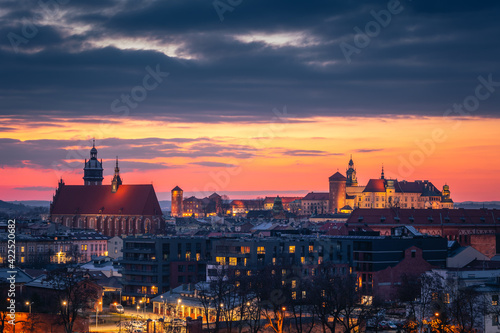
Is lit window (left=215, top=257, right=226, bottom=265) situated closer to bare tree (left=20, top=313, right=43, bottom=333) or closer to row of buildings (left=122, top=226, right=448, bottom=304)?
row of buildings (left=122, top=226, right=448, bottom=304)

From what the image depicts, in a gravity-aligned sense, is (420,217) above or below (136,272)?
above

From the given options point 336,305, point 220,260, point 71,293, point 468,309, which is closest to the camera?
point 468,309

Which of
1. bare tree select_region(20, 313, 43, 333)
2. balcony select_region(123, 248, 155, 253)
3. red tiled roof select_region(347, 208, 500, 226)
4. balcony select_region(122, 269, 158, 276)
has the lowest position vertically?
bare tree select_region(20, 313, 43, 333)

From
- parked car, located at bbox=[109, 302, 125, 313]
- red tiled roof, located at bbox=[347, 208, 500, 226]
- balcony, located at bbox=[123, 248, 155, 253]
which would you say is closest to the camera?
parked car, located at bbox=[109, 302, 125, 313]

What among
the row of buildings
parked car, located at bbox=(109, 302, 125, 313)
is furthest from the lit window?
parked car, located at bbox=(109, 302, 125, 313)

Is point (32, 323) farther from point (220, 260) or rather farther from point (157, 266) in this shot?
point (220, 260)

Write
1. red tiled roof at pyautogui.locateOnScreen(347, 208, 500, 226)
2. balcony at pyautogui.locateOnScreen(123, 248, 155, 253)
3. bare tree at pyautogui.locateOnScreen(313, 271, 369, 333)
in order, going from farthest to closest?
red tiled roof at pyautogui.locateOnScreen(347, 208, 500, 226) → balcony at pyautogui.locateOnScreen(123, 248, 155, 253) → bare tree at pyautogui.locateOnScreen(313, 271, 369, 333)

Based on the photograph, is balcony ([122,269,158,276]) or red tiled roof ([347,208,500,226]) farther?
red tiled roof ([347,208,500,226])

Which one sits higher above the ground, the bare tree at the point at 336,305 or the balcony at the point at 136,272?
the balcony at the point at 136,272

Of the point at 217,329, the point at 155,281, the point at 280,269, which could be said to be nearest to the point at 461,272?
the point at 280,269

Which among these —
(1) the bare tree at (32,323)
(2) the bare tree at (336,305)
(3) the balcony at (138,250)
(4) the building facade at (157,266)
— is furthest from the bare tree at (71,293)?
(2) the bare tree at (336,305)

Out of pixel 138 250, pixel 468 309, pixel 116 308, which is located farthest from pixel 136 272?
pixel 468 309

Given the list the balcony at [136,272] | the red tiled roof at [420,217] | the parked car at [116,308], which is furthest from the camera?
the red tiled roof at [420,217]

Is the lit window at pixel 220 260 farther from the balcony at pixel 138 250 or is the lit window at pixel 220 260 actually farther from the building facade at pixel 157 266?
the balcony at pixel 138 250
